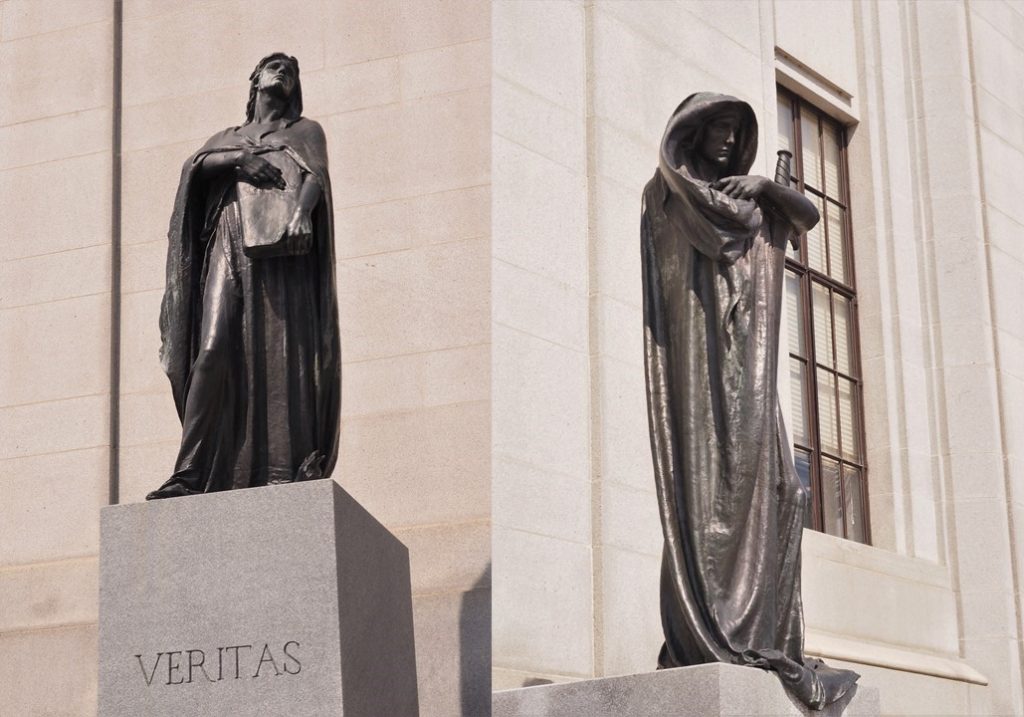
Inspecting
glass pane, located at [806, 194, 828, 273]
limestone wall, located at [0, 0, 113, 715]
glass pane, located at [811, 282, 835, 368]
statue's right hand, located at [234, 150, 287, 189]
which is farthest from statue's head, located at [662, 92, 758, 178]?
glass pane, located at [806, 194, 828, 273]

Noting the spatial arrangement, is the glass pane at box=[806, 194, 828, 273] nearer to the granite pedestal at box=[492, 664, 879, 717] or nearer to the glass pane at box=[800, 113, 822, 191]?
the glass pane at box=[800, 113, 822, 191]

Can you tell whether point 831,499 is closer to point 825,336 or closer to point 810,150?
point 825,336

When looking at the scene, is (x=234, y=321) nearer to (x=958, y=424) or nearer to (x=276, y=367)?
(x=276, y=367)

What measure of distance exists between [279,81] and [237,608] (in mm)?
2914

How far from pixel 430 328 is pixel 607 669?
2.56 m

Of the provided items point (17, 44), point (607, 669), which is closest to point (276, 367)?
point (607, 669)

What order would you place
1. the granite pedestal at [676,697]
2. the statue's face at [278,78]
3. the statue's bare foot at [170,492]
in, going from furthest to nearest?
the statue's face at [278,78] → the statue's bare foot at [170,492] → the granite pedestal at [676,697]

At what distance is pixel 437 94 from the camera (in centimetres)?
1323

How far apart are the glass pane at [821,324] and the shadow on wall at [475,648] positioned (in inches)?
242

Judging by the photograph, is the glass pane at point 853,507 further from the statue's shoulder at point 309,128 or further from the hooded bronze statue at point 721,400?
the statue's shoulder at point 309,128

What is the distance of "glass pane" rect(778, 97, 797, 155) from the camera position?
57.2 feet

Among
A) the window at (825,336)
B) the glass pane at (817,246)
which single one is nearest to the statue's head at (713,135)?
the window at (825,336)

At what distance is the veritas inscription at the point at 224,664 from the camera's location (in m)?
8.84

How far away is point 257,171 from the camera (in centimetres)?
981
